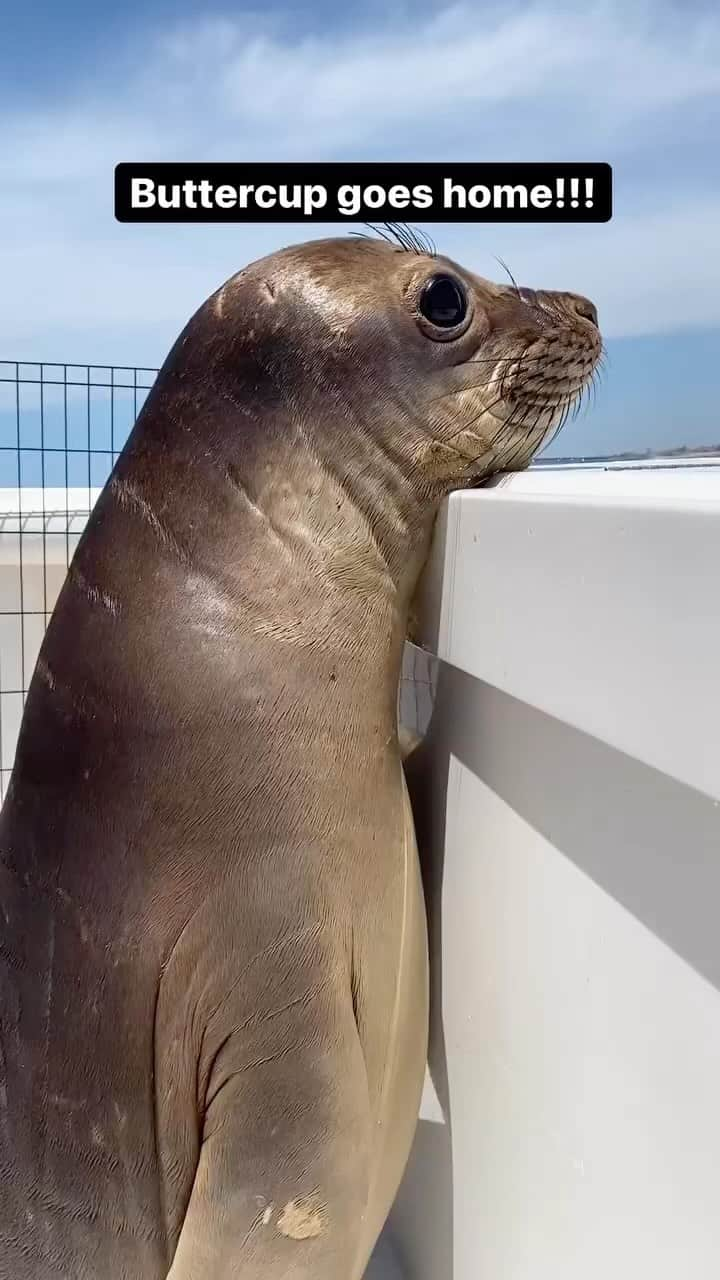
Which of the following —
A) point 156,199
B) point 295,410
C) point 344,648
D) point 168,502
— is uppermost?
point 156,199

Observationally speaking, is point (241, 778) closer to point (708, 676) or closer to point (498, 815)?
point (498, 815)

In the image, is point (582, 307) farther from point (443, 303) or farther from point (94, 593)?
point (94, 593)

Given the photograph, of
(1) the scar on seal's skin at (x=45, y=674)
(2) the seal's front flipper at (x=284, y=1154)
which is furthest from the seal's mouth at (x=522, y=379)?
(2) the seal's front flipper at (x=284, y=1154)

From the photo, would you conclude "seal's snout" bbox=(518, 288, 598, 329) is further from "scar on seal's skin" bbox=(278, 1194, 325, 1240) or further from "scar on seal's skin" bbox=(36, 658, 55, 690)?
"scar on seal's skin" bbox=(278, 1194, 325, 1240)

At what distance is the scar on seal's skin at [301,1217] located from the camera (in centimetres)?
111

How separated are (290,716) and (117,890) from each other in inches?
10.1

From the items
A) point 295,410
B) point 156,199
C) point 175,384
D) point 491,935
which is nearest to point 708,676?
point 491,935

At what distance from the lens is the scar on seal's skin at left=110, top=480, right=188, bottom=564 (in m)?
1.17

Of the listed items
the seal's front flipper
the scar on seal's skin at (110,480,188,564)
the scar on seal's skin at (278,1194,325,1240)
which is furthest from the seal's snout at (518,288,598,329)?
the scar on seal's skin at (278,1194,325,1240)

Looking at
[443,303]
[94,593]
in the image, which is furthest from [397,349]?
[94,593]

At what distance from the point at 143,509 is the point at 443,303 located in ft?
1.34

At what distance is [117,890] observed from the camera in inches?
45.3

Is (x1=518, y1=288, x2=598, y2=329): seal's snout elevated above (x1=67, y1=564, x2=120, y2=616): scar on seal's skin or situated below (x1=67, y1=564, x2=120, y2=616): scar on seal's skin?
above

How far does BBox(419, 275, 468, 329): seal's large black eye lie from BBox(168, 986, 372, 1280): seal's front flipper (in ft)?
2.41
